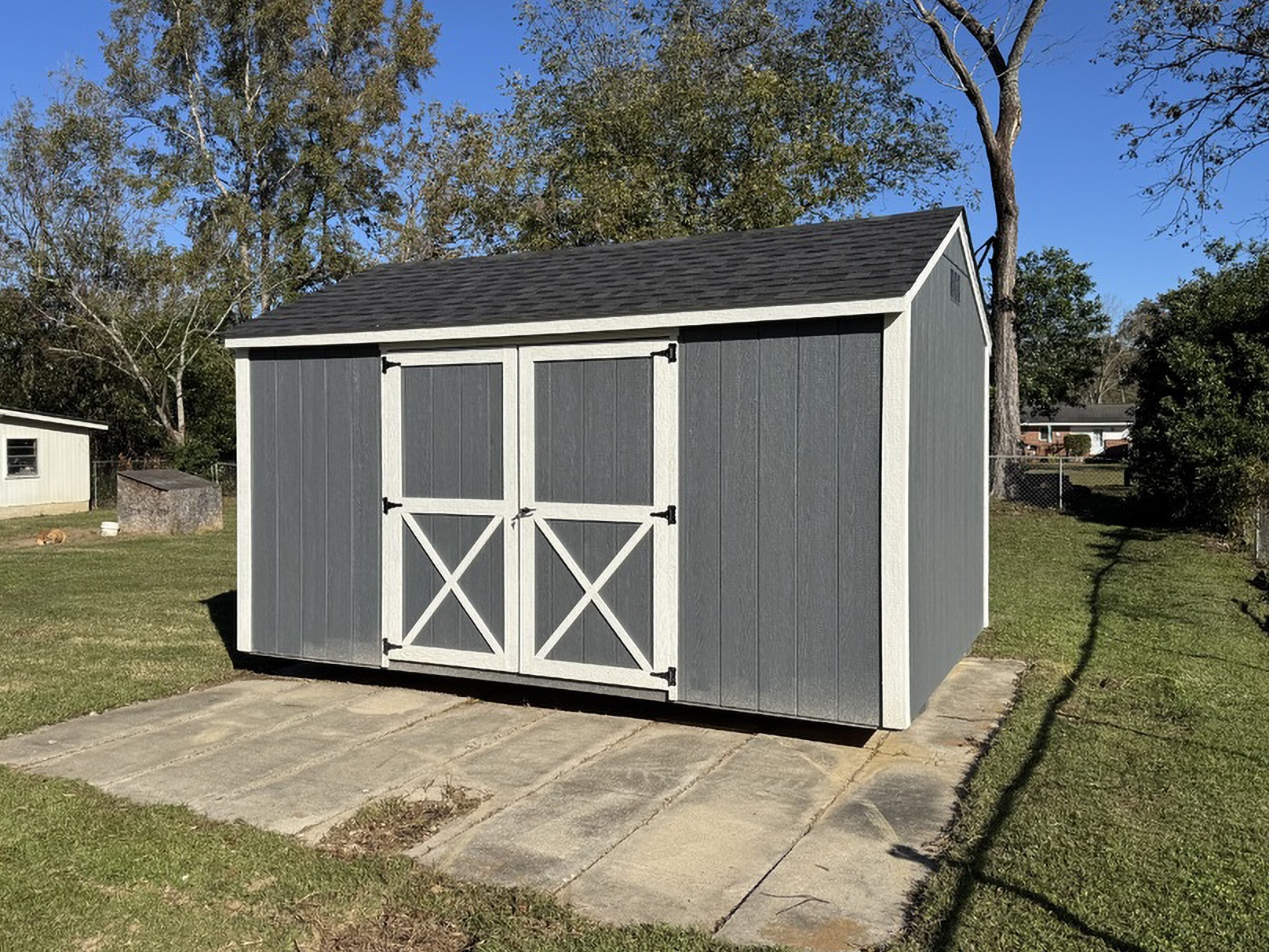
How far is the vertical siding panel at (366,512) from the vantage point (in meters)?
6.44

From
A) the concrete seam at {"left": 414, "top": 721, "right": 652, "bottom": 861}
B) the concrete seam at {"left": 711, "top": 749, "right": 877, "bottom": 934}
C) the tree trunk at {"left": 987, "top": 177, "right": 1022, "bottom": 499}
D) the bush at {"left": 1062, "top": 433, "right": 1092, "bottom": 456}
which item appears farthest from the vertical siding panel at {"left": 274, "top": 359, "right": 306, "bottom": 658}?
the bush at {"left": 1062, "top": 433, "right": 1092, "bottom": 456}

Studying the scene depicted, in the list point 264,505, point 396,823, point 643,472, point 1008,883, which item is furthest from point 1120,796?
point 264,505

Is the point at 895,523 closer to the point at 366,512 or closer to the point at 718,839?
the point at 718,839

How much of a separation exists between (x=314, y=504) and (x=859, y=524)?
3.48 m

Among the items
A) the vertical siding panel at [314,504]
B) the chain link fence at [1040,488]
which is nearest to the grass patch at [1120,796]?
the vertical siding panel at [314,504]

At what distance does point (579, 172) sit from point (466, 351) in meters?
15.3

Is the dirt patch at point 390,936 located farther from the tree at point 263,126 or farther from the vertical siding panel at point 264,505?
the tree at point 263,126

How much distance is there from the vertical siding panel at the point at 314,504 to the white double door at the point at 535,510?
0.50 m

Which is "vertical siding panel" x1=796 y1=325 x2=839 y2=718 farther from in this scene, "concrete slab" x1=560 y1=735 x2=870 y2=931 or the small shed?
the small shed

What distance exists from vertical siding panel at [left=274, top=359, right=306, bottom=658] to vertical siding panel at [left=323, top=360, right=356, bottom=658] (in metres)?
0.23

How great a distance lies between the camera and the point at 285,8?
31.2 meters

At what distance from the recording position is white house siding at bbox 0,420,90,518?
2245cm

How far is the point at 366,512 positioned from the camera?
255 inches

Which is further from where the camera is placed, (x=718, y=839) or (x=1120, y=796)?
(x=1120, y=796)
